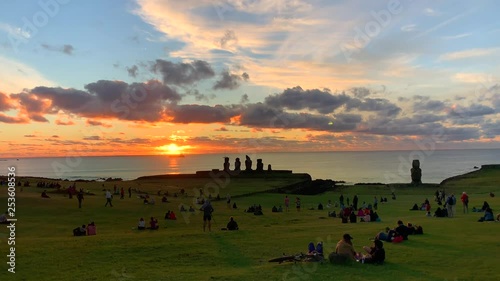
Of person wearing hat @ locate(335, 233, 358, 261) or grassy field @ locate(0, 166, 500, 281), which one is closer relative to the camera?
grassy field @ locate(0, 166, 500, 281)

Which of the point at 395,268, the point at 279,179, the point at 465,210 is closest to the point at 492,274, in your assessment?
the point at 395,268

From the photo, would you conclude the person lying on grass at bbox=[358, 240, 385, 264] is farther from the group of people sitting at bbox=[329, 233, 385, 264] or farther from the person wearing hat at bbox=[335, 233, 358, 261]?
the person wearing hat at bbox=[335, 233, 358, 261]

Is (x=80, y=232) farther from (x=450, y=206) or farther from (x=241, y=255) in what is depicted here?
(x=450, y=206)

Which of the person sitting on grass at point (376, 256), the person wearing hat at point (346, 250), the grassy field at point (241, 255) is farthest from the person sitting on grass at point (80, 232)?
the person sitting on grass at point (376, 256)

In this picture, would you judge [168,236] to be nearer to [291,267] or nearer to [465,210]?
[291,267]

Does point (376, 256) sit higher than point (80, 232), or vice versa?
point (376, 256)

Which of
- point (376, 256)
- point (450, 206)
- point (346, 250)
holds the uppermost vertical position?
point (450, 206)

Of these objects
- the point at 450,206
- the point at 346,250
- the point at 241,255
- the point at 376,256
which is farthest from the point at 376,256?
the point at 450,206

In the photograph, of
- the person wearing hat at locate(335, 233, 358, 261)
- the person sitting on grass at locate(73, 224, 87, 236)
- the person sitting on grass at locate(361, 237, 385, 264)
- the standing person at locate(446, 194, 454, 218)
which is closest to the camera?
the person wearing hat at locate(335, 233, 358, 261)

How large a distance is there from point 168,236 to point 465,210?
26.7 metres

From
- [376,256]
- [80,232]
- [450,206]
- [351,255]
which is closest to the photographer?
[351,255]

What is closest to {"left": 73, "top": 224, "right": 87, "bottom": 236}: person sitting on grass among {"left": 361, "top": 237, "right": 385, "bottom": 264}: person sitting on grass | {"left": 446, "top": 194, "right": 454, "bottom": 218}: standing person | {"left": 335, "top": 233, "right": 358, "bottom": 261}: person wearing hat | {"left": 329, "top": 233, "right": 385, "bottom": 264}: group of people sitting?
{"left": 329, "top": 233, "right": 385, "bottom": 264}: group of people sitting

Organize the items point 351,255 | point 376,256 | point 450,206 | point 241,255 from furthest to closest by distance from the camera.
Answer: point 450,206 < point 241,255 < point 376,256 < point 351,255

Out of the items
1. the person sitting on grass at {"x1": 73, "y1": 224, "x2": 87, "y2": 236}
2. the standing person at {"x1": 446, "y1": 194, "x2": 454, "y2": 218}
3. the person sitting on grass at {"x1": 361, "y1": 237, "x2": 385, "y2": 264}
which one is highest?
the standing person at {"x1": 446, "y1": 194, "x2": 454, "y2": 218}
